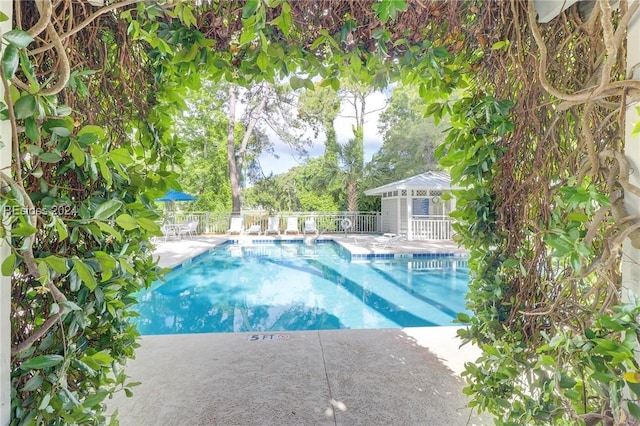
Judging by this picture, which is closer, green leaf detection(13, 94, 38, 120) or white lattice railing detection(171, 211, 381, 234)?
green leaf detection(13, 94, 38, 120)

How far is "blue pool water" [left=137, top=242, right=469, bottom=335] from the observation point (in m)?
5.65

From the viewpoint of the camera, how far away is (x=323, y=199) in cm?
1956

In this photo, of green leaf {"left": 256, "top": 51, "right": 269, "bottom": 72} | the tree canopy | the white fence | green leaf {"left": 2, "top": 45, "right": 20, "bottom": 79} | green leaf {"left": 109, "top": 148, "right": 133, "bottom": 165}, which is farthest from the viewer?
the white fence

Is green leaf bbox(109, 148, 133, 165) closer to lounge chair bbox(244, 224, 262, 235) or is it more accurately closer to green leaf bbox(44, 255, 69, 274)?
green leaf bbox(44, 255, 69, 274)

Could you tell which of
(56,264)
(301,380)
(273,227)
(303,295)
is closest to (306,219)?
(273,227)

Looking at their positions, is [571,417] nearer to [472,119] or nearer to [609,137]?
[609,137]

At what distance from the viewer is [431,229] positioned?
14023 millimetres

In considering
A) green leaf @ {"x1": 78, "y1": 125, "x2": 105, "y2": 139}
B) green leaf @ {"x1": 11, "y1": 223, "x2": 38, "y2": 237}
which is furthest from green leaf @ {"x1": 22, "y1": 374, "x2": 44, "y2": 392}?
green leaf @ {"x1": 78, "y1": 125, "x2": 105, "y2": 139}

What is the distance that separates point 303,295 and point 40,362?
6.33 metres

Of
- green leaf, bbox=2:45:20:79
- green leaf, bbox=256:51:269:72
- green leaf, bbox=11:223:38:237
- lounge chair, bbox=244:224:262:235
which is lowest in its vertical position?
lounge chair, bbox=244:224:262:235

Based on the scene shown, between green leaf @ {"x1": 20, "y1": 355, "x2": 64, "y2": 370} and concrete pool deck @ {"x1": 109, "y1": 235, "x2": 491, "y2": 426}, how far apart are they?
53.6 inches

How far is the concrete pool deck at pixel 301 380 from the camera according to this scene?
2.13 meters

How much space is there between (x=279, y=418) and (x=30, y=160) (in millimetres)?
2012

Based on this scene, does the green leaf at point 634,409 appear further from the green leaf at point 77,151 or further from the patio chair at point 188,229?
the patio chair at point 188,229
